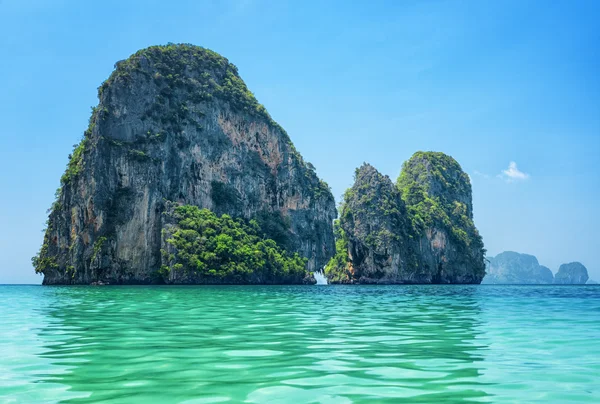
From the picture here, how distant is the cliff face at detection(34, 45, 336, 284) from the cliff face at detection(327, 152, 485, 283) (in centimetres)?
769

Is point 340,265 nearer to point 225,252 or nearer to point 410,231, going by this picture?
point 410,231

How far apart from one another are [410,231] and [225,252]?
44676mm

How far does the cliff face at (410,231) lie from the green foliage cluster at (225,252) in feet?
57.7

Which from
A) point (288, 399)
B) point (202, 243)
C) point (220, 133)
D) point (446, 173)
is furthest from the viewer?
point (446, 173)

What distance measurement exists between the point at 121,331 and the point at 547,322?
1170 centimetres

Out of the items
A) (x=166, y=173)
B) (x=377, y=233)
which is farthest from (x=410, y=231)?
(x=166, y=173)

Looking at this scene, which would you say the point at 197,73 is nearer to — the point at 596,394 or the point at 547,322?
the point at 547,322

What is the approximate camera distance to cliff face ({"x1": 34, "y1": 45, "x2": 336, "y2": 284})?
70.6 metres

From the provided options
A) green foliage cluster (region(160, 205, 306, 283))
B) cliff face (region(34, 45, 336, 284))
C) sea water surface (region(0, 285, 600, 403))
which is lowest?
sea water surface (region(0, 285, 600, 403))

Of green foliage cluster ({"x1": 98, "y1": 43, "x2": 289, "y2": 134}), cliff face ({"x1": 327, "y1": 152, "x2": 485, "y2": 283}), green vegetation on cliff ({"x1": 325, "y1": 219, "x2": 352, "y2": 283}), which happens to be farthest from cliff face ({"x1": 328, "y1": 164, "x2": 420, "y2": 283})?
green foliage cluster ({"x1": 98, "y1": 43, "x2": 289, "y2": 134})

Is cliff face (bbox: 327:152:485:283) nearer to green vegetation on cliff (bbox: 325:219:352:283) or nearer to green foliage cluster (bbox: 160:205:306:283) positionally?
green vegetation on cliff (bbox: 325:219:352:283)

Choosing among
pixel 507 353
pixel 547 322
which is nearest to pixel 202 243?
pixel 547 322

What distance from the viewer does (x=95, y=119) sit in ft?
245

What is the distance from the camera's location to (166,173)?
76.1m
